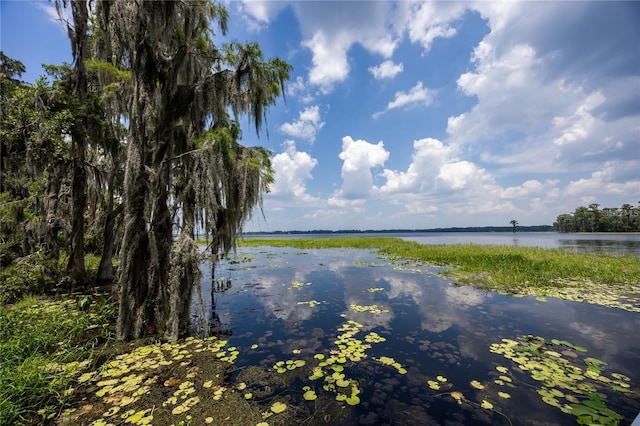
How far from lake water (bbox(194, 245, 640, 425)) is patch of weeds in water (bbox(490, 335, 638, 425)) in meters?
0.02

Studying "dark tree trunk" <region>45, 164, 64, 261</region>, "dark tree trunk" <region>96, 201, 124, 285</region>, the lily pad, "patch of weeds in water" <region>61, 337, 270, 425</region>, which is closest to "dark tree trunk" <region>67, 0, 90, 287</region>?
"dark tree trunk" <region>96, 201, 124, 285</region>

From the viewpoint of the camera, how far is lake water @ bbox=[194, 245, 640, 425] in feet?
13.8

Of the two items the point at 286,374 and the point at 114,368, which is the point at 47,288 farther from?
the point at 286,374

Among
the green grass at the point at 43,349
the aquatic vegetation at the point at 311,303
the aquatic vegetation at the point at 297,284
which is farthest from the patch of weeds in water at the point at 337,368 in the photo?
the aquatic vegetation at the point at 297,284

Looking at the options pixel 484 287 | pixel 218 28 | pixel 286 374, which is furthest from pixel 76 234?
pixel 484 287

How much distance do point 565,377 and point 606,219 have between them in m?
130

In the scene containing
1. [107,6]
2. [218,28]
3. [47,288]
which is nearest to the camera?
[107,6]

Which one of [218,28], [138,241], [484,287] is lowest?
[484,287]

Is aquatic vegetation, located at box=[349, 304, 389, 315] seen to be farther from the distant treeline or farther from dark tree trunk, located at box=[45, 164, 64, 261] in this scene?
the distant treeline

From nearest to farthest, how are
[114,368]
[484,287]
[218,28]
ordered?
[114,368] → [218,28] → [484,287]

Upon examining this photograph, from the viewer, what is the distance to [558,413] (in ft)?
13.3

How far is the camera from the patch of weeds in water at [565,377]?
13.4 ft

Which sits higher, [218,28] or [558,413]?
[218,28]

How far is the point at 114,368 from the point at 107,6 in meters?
8.31
